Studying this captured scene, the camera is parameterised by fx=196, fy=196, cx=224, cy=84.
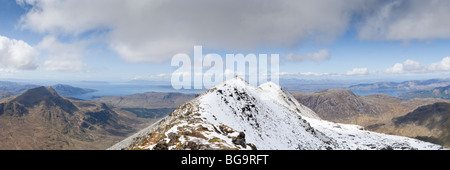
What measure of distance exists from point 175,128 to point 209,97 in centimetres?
2594

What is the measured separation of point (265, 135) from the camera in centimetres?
5291
